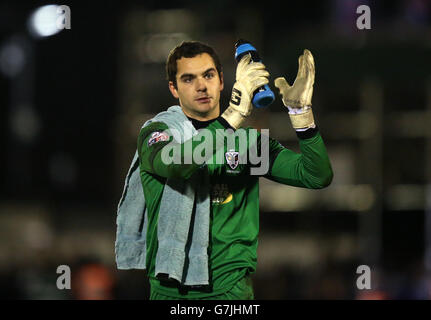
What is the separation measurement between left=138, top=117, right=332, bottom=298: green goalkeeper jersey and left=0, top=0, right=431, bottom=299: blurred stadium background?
587 centimetres

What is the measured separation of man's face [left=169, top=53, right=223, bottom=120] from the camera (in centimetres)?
436

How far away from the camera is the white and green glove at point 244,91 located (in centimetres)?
400

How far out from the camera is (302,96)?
13.5 feet

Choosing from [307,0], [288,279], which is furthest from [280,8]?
[288,279]

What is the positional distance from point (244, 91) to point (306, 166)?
1.86 ft

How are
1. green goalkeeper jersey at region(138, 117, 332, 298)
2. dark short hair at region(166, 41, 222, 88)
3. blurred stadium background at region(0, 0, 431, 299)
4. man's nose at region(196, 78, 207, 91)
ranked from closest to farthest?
1. green goalkeeper jersey at region(138, 117, 332, 298)
2. man's nose at region(196, 78, 207, 91)
3. dark short hair at region(166, 41, 222, 88)
4. blurred stadium background at region(0, 0, 431, 299)

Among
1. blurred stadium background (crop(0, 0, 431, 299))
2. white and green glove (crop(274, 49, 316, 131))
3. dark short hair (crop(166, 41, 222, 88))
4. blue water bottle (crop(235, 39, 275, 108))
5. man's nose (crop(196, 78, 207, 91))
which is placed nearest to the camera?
blue water bottle (crop(235, 39, 275, 108))

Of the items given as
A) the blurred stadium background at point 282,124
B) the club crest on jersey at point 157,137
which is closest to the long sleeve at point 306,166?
the club crest on jersey at point 157,137

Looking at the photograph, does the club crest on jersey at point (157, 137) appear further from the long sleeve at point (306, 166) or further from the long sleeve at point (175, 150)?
the long sleeve at point (306, 166)

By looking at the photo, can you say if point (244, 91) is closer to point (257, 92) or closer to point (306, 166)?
point (257, 92)

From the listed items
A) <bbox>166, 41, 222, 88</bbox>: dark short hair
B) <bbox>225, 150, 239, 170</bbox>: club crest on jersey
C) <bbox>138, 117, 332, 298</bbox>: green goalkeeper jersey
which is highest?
<bbox>166, 41, 222, 88</bbox>: dark short hair

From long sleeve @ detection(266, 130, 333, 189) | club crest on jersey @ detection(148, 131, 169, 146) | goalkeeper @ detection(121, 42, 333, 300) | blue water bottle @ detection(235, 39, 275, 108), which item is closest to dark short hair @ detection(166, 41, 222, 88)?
goalkeeper @ detection(121, 42, 333, 300)

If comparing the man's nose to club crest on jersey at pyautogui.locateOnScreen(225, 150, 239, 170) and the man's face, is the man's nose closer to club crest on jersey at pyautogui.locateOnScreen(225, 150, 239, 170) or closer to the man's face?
the man's face

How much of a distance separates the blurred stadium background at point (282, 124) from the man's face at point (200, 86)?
19.7 feet
